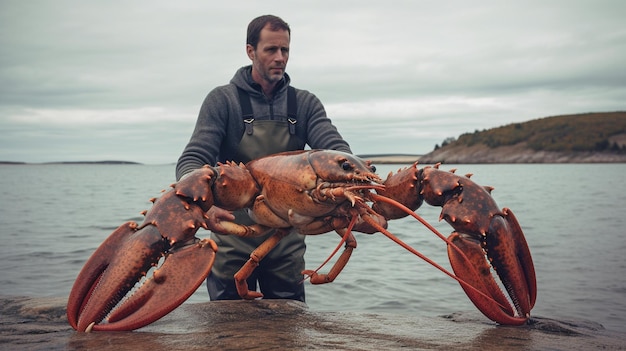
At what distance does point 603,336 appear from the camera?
3.84m

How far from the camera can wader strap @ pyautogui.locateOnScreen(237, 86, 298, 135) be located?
503 cm

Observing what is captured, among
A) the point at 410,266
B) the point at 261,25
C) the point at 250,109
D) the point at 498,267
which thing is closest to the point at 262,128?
the point at 250,109

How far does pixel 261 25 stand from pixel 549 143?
96.9 meters

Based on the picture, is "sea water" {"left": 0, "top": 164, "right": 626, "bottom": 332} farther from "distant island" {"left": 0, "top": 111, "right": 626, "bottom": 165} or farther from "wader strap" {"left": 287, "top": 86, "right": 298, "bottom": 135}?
"distant island" {"left": 0, "top": 111, "right": 626, "bottom": 165}

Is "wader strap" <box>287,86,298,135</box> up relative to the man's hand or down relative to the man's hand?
up

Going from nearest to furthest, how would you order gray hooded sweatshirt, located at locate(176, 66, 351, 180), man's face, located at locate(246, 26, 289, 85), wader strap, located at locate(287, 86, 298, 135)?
gray hooded sweatshirt, located at locate(176, 66, 351, 180)
man's face, located at locate(246, 26, 289, 85)
wader strap, located at locate(287, 86, 298, 135)

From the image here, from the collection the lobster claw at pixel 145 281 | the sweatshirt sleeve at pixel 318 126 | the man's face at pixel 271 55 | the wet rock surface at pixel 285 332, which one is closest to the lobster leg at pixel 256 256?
the wet rock surface at pixel 285 332

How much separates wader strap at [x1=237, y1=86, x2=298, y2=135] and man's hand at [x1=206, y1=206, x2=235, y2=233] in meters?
1.32

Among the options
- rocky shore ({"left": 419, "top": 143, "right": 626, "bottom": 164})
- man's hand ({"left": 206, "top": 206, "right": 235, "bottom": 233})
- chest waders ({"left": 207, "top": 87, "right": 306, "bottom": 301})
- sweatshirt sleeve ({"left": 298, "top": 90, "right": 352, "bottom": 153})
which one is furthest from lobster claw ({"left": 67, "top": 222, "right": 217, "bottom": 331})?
rocky shore ({"left": 419, "top": 143, "right": 626, "bottom": 164})

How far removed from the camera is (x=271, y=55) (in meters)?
4.98

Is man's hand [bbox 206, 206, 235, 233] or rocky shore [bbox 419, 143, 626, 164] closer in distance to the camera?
man's hand [bbox 206, 206, 235, 233]

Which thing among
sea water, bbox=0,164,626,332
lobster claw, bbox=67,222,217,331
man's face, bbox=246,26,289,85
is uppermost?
man's face, bbox=246,26,289,85

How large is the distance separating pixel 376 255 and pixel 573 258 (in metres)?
4.20

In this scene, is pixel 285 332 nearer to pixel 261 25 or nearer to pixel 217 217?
pixel 217 217
